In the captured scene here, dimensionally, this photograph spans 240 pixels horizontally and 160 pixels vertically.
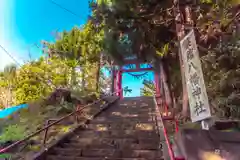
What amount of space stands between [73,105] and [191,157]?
281 inches

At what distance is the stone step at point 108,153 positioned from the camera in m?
4.38

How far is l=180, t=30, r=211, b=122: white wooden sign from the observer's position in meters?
2.83

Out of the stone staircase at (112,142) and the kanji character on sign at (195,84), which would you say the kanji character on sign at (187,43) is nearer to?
the kanji character on sign at (195,84)

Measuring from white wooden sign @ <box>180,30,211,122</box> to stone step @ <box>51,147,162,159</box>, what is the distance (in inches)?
63.9

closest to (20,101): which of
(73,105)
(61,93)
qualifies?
(61,93)

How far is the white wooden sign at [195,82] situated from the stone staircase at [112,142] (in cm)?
161

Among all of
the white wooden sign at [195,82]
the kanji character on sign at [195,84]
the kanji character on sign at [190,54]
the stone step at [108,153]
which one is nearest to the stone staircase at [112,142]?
the stone step at [108,153]

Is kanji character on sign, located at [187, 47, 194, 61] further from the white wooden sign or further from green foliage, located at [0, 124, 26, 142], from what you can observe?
green foliage, located at [0, 124, 26, 142]

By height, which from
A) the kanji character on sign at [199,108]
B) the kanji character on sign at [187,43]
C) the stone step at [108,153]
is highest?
the kanji character on sign at [187,43]

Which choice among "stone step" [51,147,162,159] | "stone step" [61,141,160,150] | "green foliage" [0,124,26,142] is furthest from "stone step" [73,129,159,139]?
"green foliage" [0,124,26,142]

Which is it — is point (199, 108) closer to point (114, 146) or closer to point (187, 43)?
point (187, 43)

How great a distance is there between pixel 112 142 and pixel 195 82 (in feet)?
9.48

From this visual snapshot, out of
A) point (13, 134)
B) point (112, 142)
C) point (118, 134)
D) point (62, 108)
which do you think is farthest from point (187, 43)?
point (62, 108)

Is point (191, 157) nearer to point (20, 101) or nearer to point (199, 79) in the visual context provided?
point (199, 79)
